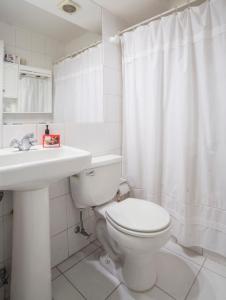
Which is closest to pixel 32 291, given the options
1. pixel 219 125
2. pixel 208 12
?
Result: pixel 219 125

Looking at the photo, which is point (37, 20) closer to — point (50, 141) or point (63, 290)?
point (50, 141)

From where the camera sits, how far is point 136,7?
1.56 meters

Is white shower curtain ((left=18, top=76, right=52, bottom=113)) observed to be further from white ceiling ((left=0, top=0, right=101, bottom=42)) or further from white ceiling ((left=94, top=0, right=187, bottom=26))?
white ceiling ((left=94, top=0, right=187, bottom=26))

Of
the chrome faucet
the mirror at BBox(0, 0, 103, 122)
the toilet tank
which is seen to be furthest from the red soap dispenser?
the toilet tank

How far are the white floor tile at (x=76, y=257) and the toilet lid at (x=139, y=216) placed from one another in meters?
0.55

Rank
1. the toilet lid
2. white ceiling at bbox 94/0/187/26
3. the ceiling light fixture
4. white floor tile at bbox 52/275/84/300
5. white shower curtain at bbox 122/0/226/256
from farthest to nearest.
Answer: white ceiling at bbox 94/0/187/26 → the ceiling light fixture → white shower curtain at bbox 122/0/226/256 → white floor tile at bbox 52/275/84/300 → the toilet lid

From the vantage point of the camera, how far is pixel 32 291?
3.10ft

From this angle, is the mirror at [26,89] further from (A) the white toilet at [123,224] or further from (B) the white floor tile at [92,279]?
(B) the white floor tile at [92,279]

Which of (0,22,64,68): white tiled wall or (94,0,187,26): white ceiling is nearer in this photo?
(0,22,64,68): white tiled wall

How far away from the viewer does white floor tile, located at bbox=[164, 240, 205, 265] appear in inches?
54.8

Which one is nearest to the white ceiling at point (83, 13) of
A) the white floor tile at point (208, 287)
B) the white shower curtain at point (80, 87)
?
the white shower curtain at point (80, 87)

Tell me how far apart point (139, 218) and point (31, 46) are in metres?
1.28

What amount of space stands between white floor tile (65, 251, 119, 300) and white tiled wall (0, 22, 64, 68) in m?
1.46

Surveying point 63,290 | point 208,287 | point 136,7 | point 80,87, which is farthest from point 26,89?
point 208,287
